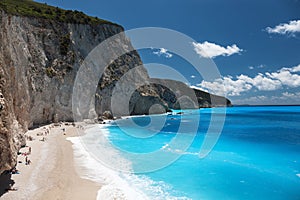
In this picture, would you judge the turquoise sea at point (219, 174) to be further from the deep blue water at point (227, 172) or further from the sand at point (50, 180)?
the sand at point (50, 180)

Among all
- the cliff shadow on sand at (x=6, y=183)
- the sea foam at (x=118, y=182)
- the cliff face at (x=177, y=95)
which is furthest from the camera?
the cliff face at (x=177, y=95)

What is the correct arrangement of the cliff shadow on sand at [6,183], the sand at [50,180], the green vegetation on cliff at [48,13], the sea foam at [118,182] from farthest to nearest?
1. the green vegetation on cliff at [48,13]
2. the sea foam at [118,182]
3. the sand at [50,180]
4. the cliff shadow on sand at [6,183]

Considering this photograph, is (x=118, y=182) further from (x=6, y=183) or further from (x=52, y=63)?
(x=52, y=63)

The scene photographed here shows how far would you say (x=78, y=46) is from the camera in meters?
47.9

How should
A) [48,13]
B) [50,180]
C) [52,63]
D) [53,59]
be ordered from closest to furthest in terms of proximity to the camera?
[50,180] → [52,63] → [53,59] → [48,13]

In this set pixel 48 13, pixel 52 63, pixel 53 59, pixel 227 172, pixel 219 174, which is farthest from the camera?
pixel 48 13

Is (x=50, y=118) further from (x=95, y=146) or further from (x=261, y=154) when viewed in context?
(x=261, y=154)

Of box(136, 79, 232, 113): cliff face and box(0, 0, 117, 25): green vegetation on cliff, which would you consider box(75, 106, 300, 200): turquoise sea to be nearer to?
box(0, 0, 117, 25): green vegetation on cliff

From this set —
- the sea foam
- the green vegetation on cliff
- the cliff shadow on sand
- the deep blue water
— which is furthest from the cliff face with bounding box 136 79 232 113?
the cliff shadow on sand

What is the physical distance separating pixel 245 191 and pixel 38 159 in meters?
15.1

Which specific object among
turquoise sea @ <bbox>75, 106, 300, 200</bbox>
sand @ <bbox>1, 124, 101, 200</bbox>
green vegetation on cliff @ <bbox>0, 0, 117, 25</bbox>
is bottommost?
turquoise sea @ <bbox>75, 106, 300, 200</bbox>

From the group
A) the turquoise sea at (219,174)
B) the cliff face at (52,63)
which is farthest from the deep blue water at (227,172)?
the cliff face at (52,63)

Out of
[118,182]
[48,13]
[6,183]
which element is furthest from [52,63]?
[118,182]

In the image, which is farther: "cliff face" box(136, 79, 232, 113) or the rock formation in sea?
"cliff face" box(136, 79, 232, 113)
